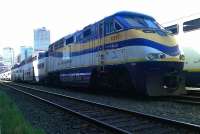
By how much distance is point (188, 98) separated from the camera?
1271 cm

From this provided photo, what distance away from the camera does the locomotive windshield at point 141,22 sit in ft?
41.9

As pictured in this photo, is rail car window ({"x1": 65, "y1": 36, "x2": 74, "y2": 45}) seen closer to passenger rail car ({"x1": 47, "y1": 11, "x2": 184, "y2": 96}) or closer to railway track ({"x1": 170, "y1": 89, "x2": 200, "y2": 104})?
passenger rail car ({"x1": 47, "y1": 11, "x2": 184, "y2": 96})

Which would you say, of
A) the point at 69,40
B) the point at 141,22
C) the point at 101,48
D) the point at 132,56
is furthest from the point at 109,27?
the point at 69,40

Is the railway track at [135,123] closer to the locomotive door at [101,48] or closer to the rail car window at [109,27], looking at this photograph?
the rail car window at [109,27]

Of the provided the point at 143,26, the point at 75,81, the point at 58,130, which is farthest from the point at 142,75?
the point at 75,81

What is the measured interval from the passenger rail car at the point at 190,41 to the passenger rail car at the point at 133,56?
5.05 feet

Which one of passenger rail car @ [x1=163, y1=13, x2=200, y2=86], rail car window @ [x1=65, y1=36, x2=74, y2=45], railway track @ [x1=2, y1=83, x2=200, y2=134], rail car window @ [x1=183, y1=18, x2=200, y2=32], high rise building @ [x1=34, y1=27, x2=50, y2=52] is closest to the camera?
railway track @ [x1=2, y1=83, x2=200, y2=134]

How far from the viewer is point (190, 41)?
1460 cm

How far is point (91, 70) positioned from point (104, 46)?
168 cm

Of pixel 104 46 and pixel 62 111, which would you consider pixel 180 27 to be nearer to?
pixel 104 46

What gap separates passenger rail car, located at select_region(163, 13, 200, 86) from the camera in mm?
13766

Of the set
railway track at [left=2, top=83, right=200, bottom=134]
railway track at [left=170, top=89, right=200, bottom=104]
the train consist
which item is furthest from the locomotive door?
railway track at [left=2, top=83, right=200, bottom=134]

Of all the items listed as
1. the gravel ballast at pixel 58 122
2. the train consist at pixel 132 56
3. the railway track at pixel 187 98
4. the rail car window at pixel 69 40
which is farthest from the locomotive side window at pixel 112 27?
the rail car window at pixel 69 40

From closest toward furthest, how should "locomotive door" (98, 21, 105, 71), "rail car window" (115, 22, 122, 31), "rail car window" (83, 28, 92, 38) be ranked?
"rail car window" (115, 22, 122, 31), "locomotive door" (98, 21, 105, 71), "rail car window" (83, 28, 92, 38)
